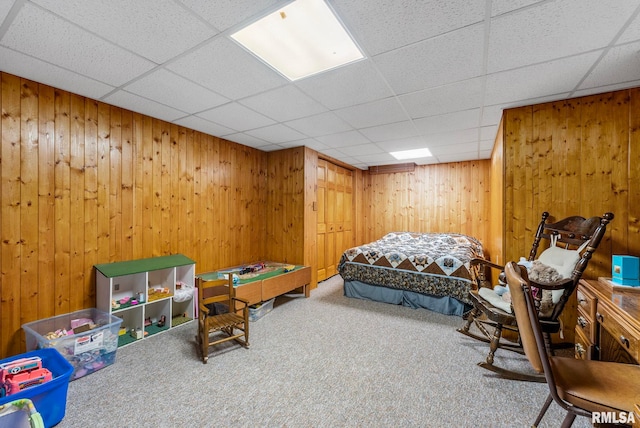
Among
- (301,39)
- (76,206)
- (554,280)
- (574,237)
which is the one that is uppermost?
(301,39)

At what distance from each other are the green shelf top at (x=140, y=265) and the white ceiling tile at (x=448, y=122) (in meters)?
3.16

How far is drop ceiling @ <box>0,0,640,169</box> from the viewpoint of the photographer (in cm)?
142

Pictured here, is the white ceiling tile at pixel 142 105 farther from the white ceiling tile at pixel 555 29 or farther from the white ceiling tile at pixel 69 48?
the white ceiling tile at pixel 555 29

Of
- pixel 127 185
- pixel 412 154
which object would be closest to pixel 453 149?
pixel 412 154

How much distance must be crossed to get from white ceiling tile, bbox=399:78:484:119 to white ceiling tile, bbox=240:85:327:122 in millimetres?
887

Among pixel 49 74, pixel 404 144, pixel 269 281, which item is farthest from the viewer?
pixel 404 144

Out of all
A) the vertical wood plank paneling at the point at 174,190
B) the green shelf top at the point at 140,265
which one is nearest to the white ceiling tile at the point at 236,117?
the vertical wood plank paneling at the point at 174,190

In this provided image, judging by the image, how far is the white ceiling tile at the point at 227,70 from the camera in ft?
5.85

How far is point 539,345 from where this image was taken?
119 centimetres

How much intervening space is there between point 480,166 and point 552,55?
370 centimetres

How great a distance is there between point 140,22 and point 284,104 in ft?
4.27

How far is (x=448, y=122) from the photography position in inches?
122

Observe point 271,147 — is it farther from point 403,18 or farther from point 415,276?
point 403,18

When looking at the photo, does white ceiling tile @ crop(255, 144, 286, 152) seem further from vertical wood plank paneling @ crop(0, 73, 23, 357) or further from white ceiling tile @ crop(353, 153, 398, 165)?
vertical wood plank paneling @ crop(0, 73, 23, 357)
